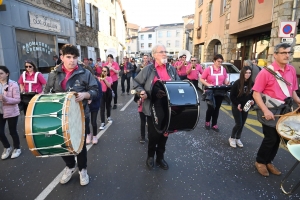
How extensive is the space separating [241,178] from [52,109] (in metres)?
2.66

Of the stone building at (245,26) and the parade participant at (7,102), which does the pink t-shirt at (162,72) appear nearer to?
the parade participant at (7,102)

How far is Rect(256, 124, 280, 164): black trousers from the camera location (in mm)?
2773

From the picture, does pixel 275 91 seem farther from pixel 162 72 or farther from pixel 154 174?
pixel 154 174

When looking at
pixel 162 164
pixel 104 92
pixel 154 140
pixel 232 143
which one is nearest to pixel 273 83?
pixel 232 143

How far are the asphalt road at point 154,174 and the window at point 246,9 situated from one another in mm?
8876

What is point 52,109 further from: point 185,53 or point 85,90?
point 185,53

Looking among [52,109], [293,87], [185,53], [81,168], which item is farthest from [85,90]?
[185,53]

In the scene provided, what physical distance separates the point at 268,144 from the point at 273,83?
88cm

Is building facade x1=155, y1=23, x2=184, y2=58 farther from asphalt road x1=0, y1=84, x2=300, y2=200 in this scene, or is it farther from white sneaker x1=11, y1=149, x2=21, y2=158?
white sneaker x1=11, y1=149, x2=21, y2=158

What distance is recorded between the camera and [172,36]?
2274 inches

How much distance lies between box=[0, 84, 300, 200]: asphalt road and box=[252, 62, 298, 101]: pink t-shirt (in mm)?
1217

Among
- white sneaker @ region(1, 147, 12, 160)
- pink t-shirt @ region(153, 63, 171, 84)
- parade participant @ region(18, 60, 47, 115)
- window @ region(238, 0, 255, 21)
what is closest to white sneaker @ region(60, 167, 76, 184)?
white sneaker @ region(1, 147, 12, 160)

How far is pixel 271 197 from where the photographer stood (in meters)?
2.44

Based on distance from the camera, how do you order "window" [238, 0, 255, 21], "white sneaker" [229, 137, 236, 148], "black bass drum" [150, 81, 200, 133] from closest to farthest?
1. "black bass drum" [150, 81, 200, 133]
2. "white sneaker" [229, 137, 236, 148]
3. "window" [238, 0, 255, 21]
